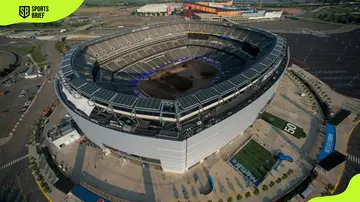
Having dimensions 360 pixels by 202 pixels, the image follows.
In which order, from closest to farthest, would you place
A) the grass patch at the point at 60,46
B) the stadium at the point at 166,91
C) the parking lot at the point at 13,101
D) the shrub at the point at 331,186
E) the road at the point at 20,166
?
the stadium at the point at 166,91 → the shrub at the point at 331,186 → the road at the point at 20,166 → the parking lot at the point at 13,101 → the grass patch at the point at 60,46

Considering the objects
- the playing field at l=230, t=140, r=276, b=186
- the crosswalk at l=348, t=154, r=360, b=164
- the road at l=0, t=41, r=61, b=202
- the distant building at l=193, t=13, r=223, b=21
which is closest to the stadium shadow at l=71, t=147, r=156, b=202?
the road at l=0, t=41, r=61, b=202

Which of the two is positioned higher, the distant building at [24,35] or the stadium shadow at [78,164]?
the distant building at [24,35]

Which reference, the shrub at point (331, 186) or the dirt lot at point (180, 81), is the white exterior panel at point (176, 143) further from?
the dirt lot at point (180, 81)

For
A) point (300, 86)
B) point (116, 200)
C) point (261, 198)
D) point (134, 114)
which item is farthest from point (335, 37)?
point (116, 200)

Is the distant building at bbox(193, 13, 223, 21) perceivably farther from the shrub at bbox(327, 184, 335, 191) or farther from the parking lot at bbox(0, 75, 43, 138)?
the shrub at bbox(327, 184, 335, 191)

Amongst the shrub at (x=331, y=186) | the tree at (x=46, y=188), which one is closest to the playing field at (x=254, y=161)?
the shrub at (x=331, y=186)

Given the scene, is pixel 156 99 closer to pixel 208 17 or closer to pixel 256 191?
pixel 256 191

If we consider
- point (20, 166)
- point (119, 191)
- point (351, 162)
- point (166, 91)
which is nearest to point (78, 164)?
point (119, 191)
